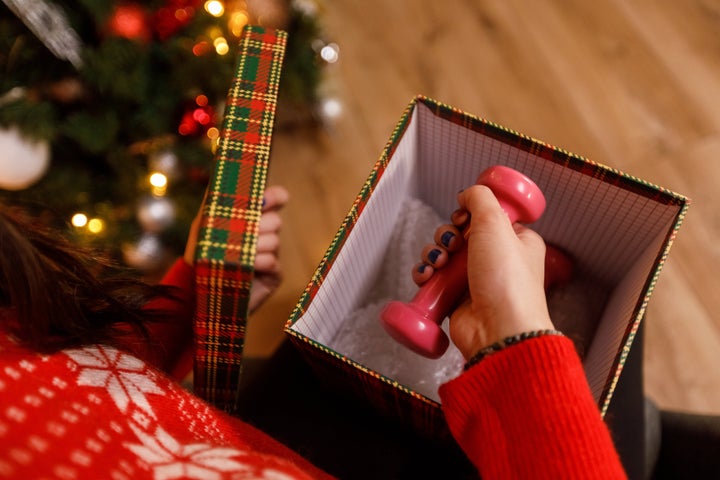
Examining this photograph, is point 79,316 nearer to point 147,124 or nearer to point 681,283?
point 147,124

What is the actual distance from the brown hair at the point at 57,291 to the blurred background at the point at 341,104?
0.30m

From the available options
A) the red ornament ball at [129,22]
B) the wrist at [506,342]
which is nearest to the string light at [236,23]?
the red ornament ball at [129,22]

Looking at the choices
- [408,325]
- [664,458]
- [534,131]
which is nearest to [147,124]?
[408,325]

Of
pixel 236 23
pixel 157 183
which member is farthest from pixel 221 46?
pixel 157 183

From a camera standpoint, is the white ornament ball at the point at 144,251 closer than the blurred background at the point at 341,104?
No

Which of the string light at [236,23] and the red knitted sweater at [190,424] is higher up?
the string light at [236,23]

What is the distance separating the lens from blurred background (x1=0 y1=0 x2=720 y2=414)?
36.3 inches

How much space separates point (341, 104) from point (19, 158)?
72 cm

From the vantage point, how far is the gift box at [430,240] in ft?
1.61

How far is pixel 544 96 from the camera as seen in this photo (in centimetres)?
130

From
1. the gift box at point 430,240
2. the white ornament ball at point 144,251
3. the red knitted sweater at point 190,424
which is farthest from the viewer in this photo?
the white ornament ball at point 144,251

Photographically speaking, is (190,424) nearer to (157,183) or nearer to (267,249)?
(267,249)

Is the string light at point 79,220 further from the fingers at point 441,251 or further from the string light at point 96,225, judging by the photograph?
the fingers at point 441,251

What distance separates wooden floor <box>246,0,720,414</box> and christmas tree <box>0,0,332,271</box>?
0.20 metres
